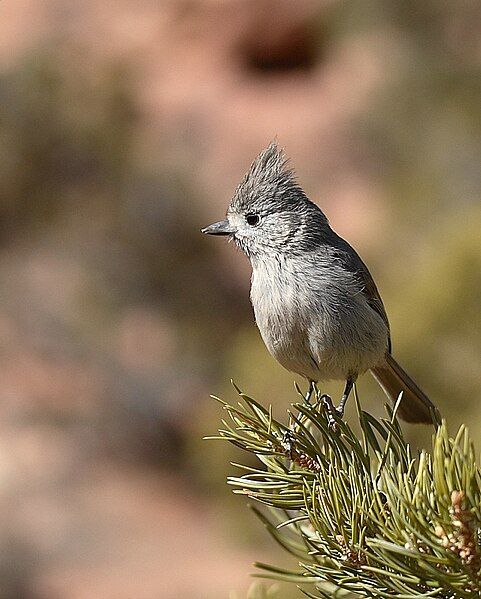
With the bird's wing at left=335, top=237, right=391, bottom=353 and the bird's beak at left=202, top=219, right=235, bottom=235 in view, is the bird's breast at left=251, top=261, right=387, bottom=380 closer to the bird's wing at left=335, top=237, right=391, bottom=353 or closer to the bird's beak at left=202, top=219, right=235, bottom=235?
the bird's wing at left=335, top=237, right=391, bottom=353

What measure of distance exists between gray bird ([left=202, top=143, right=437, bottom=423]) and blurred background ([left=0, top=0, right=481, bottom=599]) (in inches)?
63.3

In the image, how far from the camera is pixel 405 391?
2.72 m

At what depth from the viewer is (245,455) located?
6.50 metres

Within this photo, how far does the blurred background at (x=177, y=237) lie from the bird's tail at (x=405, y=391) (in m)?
1.40

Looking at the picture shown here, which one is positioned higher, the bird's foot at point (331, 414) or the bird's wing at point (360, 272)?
the bird's wing at point (360, 272)

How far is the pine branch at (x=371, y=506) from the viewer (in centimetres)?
125

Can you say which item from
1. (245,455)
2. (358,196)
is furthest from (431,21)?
(245,455)

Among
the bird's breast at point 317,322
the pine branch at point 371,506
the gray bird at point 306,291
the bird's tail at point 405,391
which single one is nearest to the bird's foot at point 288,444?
the pine branch at point 371,506

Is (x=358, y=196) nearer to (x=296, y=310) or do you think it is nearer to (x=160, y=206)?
(x=160, y=206)

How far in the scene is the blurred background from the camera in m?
6.61

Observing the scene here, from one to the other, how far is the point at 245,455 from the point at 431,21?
36.3 feet

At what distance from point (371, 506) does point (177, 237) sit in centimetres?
861

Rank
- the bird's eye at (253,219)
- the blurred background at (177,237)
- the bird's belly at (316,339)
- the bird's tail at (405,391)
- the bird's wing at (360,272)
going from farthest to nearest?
the blurred background at (177,237)
the bird's eye at (253,219)
the bird's wing at (360,272)
the bird's tail at (405,391)
the bird's belly at (316,339)

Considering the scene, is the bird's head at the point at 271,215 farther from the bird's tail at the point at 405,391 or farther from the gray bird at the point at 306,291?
the bird's tail at the point at 405,391
